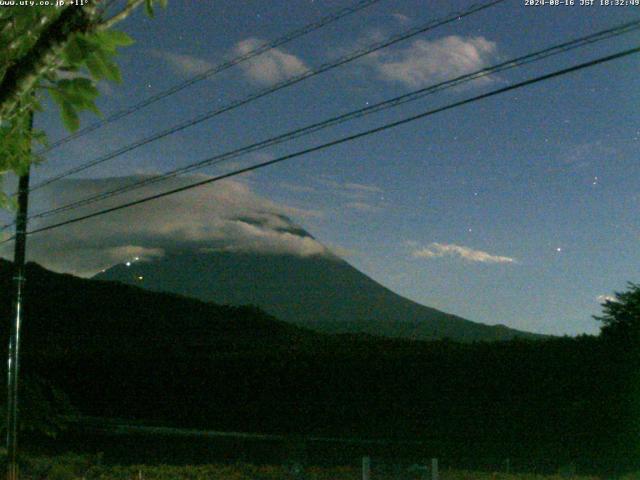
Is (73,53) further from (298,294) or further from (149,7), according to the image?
(298,294)

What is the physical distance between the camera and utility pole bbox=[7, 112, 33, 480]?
533 inches

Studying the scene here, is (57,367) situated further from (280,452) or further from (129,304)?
(280,452)

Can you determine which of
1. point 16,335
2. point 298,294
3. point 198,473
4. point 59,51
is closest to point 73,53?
point 59,51

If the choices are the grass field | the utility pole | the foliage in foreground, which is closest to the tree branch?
the foliage in foreground

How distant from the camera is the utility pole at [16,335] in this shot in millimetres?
13547

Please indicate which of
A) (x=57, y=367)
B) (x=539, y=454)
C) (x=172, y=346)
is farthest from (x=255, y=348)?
(x=539, y=454)

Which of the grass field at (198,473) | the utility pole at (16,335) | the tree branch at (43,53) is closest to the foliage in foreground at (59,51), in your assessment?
the tree branch at (43,53)

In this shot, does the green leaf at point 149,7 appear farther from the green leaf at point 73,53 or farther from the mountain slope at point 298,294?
the mountain slope at point 298,294

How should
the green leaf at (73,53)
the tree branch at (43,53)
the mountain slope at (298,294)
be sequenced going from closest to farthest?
the tree branch at (43,53)
the green leaf at (73,53)
the mountain slope at (298,294)

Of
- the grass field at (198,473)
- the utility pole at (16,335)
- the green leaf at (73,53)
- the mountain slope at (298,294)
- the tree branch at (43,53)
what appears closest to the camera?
the tree branch at (43,53)

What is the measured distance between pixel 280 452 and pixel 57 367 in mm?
17132

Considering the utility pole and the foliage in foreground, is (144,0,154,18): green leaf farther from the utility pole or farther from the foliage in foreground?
the utility pole

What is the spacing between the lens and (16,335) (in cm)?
1477

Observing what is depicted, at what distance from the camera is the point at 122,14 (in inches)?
115
